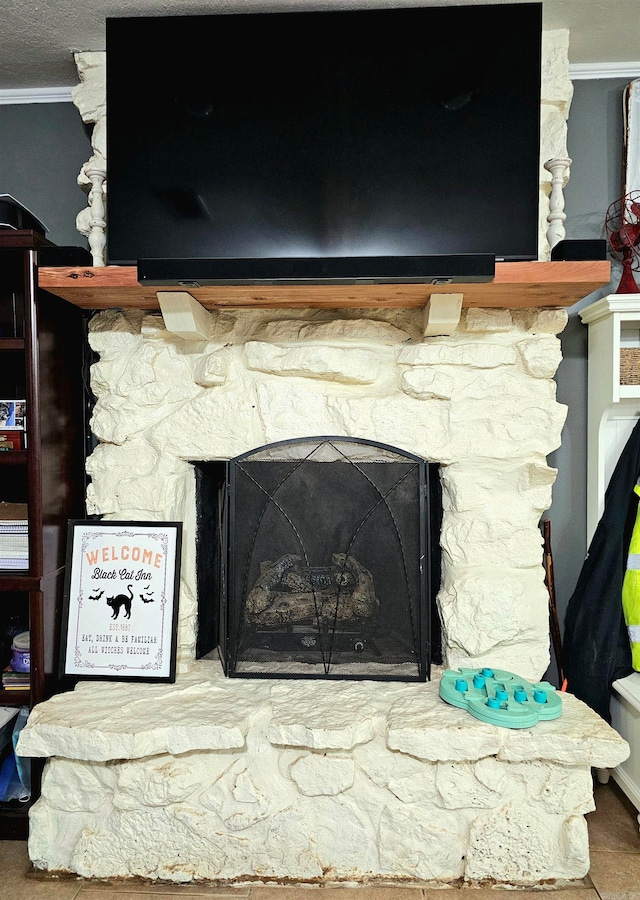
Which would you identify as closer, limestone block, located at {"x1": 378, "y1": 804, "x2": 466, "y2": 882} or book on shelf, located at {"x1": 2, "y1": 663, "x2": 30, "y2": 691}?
limestone block, located at {"x1": 378, "y1": 804, "x2": 466, "y2": 882}

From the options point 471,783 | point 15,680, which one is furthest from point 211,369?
point 471,783

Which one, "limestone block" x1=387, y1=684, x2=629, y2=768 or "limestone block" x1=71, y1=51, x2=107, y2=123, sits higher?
"limestone block" x1=71, y1=51, x2=107, y2=123

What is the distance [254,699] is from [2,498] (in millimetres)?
1086

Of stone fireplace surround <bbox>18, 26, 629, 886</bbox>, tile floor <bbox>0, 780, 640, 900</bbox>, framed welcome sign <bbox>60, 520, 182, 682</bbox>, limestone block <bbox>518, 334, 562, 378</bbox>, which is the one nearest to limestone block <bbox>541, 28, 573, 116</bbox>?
stone fireplace surround <bbox>18, 26, 629, 886</bbox>

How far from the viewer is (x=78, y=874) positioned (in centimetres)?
159

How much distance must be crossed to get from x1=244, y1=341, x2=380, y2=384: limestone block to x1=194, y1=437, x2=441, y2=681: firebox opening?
19 cm

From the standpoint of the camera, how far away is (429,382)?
5.86 feet

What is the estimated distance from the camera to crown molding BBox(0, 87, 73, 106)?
80.6 inches

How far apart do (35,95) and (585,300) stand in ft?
6.36

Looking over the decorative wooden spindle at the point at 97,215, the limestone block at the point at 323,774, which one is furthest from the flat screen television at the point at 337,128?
the limestone block at the point at 323,774

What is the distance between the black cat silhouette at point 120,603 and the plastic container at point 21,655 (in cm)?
28

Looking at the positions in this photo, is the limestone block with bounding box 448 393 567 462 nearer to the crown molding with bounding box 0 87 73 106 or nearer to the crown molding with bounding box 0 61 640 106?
the crown molding with bounding box 0 61 640 106

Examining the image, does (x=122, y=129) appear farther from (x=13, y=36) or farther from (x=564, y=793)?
(x=564, y=793)

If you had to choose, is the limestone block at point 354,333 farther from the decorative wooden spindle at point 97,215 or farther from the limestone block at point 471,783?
the limestone block at point 471,783
